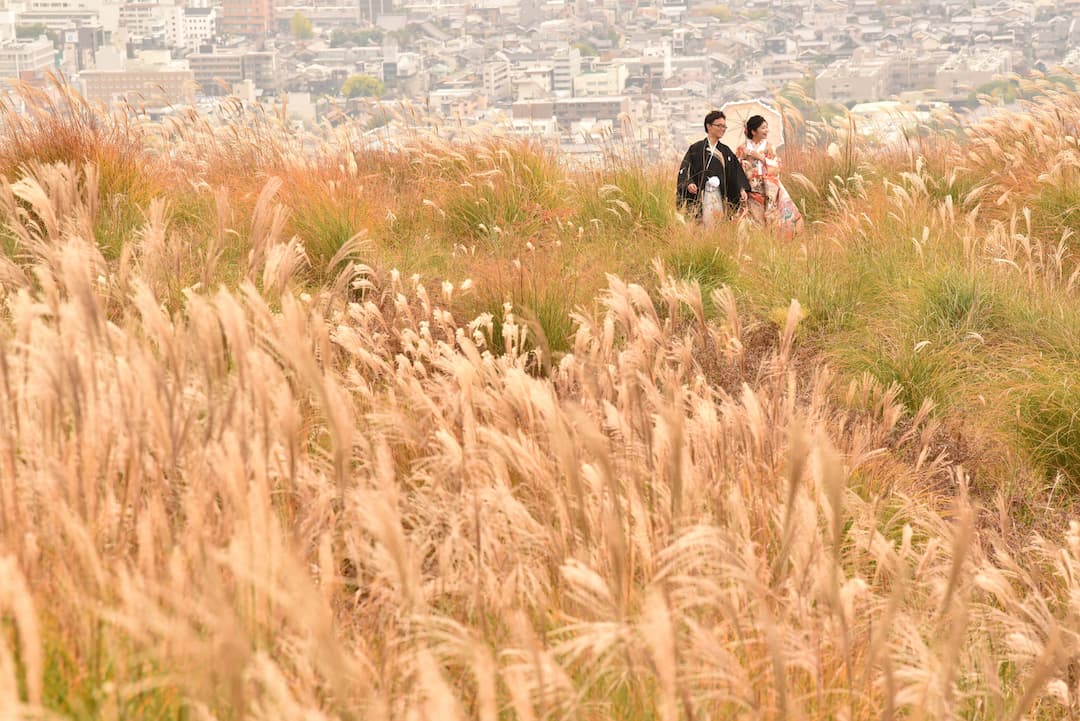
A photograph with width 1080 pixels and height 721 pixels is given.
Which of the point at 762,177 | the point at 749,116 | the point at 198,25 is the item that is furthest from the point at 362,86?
the point at 762,177

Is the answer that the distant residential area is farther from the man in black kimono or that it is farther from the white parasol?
the man in black kimono

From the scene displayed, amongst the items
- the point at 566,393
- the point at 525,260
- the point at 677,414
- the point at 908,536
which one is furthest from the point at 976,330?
the point at 677,414

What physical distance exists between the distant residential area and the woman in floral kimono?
1154 inches

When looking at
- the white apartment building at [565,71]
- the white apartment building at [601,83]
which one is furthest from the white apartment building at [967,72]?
the white apartment building at [565,71]

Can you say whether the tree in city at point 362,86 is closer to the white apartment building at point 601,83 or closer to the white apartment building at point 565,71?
the white apartment building at point 601,83

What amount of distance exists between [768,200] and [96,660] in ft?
26.6

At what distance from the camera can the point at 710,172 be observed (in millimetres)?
8930

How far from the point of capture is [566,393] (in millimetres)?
3859

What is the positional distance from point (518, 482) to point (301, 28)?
245 ft

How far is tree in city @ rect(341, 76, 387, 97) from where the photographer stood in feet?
163

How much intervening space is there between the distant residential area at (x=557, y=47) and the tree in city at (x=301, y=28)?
0.10 m

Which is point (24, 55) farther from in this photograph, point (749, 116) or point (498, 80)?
point (749, 116)

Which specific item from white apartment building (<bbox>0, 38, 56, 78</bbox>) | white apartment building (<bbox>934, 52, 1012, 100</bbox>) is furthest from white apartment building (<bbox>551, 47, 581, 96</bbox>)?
white apartment building (<bbox>0, 38, 56, 78</bbox>)

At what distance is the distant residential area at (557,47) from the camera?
163ft
